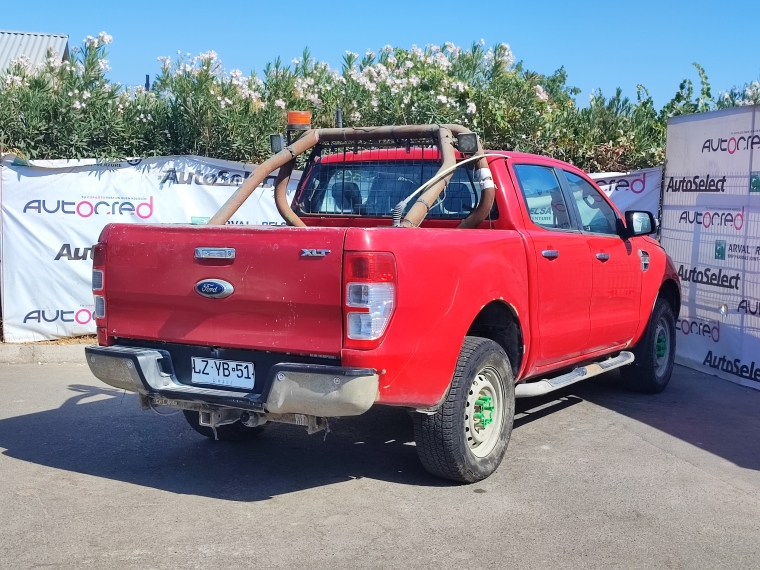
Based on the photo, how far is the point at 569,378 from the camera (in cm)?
623

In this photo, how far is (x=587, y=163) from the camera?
11578 mm

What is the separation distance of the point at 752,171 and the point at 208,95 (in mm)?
6056

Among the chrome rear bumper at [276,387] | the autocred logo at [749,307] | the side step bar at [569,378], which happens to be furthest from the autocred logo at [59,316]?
the autocred logo at [749,307]

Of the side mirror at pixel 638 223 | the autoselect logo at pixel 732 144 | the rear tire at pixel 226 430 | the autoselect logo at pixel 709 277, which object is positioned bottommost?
the rear tire at pixel 226 430

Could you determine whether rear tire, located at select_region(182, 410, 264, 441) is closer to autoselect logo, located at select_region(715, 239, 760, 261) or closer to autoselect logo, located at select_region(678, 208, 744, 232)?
autoselect logo, located at select_region(715, 239, 760, 261)

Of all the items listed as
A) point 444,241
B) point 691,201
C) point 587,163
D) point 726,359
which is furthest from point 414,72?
point 444,241

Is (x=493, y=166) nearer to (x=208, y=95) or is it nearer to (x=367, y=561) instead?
(x=367, y=561)

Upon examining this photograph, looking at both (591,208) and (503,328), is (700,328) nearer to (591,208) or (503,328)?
(591,208)

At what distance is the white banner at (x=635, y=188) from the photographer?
10352mm

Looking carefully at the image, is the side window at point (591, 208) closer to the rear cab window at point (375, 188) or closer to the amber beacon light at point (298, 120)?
the rear cab window at point (375, 188)

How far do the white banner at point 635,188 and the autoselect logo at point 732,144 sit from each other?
1349 mm

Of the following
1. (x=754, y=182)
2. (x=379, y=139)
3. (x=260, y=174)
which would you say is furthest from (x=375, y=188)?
(x=754, y=182)

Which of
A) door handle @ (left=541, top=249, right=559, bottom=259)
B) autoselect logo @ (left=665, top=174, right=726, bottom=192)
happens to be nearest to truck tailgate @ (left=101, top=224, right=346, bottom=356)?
door handle @ (left=541, top=249, right=559, bottom=259)

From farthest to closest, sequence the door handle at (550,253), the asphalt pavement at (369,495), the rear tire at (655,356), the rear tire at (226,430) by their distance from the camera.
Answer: the rear tire at (655,356)
the rear tire at (226,430)
the door handle at (550,253)
the asphalt pavement at (369,495)
